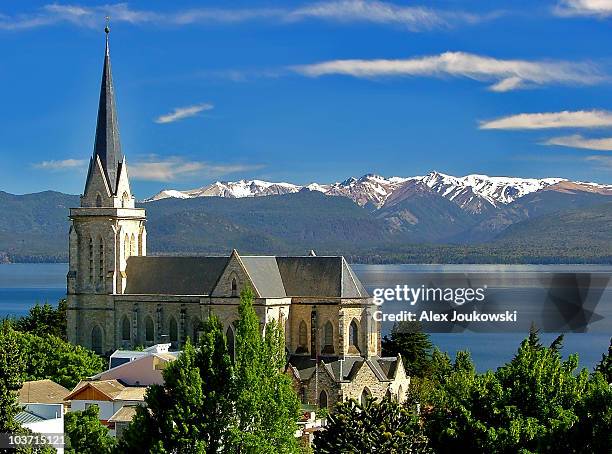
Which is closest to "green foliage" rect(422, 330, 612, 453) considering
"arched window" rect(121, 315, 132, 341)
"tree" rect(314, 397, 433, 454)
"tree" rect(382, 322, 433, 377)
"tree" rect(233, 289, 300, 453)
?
"tree" rect(314, 397, 433, 454)

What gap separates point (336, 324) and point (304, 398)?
20.1 ft

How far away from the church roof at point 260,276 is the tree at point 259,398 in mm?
32538

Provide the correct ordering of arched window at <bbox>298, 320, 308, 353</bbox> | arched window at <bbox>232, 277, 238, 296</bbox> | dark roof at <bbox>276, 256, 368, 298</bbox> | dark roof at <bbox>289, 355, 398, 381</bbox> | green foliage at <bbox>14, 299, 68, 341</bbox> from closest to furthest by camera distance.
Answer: dark roof at <bbox>289, 355, 398, 381</bbox>
arched window at <bbox>232, 277, 238, 296</bbox>
arched window at <bbox>298, 320, 308, 353</bbox>
dark roof at <bbox>276, 256, 368, 298</bbox>
green foliage at <bbox>14, 299, 68, 341</bbox>

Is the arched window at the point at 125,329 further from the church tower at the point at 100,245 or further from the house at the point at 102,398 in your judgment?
the house at the point at 102,398

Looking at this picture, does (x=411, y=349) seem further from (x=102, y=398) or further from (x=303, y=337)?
(x=102, y=398)

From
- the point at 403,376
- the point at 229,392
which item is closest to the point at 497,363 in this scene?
the point at 403,376

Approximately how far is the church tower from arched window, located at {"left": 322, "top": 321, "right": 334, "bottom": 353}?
1431 centimetres

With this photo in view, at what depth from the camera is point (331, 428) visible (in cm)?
4406

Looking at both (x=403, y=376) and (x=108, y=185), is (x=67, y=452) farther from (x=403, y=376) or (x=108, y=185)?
(x=108, y=185)

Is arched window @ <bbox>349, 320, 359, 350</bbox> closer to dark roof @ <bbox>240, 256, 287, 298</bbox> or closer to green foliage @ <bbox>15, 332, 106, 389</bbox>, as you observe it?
dark roof @ <bbox>240, 256, 287, 298</bbox>

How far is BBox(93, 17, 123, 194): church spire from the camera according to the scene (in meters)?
83.2

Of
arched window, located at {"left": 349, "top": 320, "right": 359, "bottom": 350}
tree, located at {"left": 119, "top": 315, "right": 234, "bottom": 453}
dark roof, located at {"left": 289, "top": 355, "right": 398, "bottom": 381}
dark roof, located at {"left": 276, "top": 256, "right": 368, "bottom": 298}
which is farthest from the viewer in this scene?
dark roof, located at {"left": 276, "top": 256, "right": 368, "bottom": 298}

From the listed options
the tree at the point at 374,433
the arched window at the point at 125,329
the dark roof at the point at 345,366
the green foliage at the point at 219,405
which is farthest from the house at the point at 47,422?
the arched window at the point at 125,329

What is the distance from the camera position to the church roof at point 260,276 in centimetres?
7600
